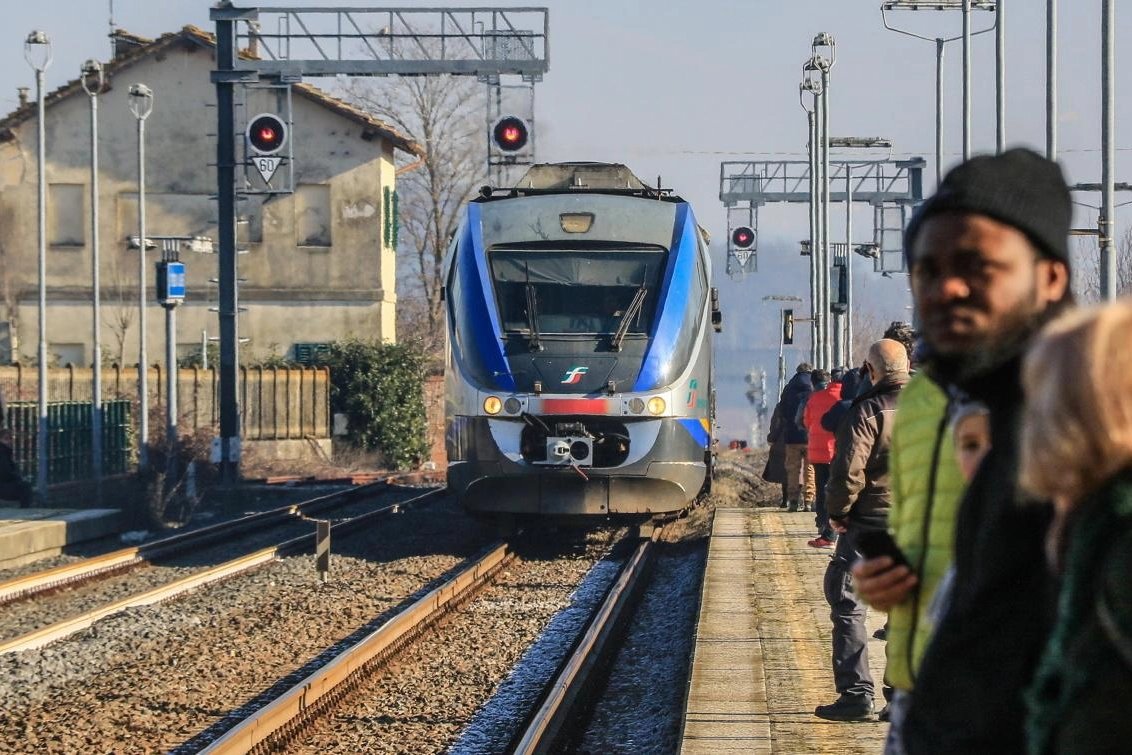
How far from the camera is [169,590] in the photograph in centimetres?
1357

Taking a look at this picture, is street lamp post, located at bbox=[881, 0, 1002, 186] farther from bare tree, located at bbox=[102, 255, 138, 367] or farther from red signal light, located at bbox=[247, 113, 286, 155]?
bare tree, located at bbox=[102, 255, 138, 367]

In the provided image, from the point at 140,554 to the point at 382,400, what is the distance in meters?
18.2

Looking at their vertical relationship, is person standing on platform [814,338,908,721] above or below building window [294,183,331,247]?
below

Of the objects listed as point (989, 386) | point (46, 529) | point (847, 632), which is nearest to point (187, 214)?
point (46, 529)

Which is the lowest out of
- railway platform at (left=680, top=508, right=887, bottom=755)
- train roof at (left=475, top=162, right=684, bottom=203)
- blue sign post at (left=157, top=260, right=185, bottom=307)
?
railway platform at (left=680, top=508, right=887, bottom=755)

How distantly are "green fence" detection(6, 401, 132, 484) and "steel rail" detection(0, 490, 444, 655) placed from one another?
5726 mm

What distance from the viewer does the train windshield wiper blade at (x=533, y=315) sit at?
14779mm

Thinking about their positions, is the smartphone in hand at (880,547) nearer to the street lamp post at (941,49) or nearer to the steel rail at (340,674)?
the steel rail at (340,674)

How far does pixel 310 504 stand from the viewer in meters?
22.4

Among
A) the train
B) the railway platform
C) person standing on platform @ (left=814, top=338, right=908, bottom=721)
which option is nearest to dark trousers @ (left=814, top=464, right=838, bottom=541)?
the railway platform

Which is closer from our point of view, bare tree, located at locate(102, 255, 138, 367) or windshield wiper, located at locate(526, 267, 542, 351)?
windshield wiper, located at locate(526, 267, 542, 351)

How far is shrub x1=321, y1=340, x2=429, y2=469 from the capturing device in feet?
114

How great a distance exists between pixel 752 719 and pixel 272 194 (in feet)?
63.8

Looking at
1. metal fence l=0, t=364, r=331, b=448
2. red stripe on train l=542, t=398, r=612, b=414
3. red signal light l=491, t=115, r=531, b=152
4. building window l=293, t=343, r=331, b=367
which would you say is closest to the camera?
red stripe on train l=542, t=398, r=612, b=414
